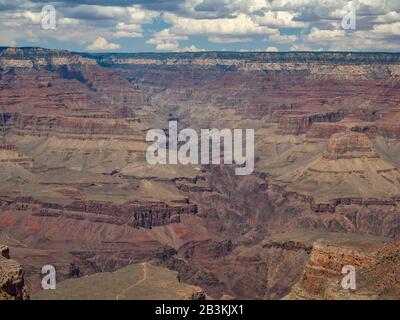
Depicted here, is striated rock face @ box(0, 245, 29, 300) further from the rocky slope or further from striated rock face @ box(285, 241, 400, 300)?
striated rock face @ box(285, 241, 400, 300)

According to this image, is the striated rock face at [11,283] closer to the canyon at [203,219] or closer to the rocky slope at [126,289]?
the rocky slope at [126,289]

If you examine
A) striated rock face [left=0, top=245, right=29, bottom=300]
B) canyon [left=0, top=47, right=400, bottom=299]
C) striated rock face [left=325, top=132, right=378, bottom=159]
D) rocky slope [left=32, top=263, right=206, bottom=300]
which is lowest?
canyon [left=0, top=47, right=400, bottom=299]

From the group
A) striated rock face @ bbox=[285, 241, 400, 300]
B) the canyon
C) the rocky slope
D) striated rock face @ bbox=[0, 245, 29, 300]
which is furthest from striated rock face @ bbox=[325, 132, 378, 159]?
striated rock face @ bbox=[0, 245, 29, 300]

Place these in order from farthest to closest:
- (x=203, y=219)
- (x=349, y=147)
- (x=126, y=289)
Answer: (x=349, y=147), (x=203, y=219), (x=126, y=289)

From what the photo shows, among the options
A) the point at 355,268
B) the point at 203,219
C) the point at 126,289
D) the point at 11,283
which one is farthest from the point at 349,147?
the point at 11,283

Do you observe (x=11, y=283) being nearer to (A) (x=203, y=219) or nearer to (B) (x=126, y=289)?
(B) (x=126, y=289)

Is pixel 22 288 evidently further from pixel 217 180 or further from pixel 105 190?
pixel 217 180

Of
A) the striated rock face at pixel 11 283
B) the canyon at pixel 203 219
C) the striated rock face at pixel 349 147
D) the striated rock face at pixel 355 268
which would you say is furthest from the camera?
the striated rock face at pixel 349 147

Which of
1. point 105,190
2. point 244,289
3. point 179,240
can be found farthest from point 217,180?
point 244,289

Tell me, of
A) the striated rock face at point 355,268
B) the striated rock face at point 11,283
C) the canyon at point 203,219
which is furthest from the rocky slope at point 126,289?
the striated rock face at point 355,268
